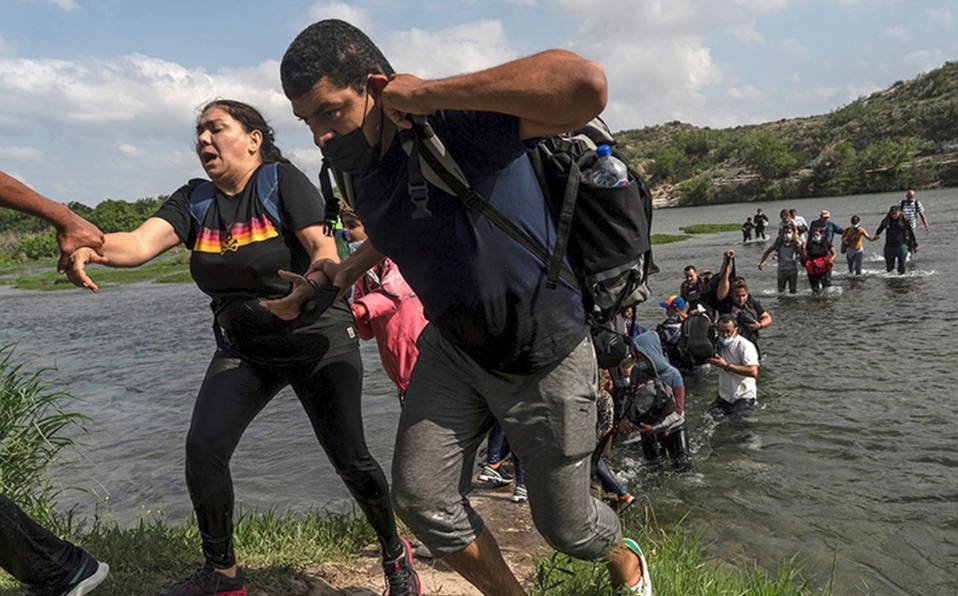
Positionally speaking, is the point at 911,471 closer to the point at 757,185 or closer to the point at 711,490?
the point at 711,490

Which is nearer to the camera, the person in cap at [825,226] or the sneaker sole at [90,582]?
the sneaker sole at [90,582]

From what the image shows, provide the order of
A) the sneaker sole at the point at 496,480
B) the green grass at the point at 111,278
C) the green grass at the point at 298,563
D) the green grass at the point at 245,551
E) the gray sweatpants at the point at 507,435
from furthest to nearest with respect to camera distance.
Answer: the green grass at the point at 111,278
the sneaker sole at the point at 496,480
the green grass at the point at 245,551
the green grass at the point at 298,563
the gray sweatpants at the point at 507,435

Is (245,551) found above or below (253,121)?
below

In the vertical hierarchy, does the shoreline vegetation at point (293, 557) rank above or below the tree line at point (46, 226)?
below

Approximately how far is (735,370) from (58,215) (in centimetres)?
693

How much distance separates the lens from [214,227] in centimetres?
302

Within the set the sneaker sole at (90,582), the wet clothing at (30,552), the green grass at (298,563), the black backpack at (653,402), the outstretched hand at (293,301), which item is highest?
the outstretched hand at (293,301)

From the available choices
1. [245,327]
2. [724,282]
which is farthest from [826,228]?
[245,327]

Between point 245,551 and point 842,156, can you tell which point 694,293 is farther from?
point 842,156

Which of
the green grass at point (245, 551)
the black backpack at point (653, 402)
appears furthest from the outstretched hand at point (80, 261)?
the black backpack at point (653, 402)

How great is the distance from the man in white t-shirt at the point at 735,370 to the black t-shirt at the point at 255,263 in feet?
19.8

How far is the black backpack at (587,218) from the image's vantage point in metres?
2.17

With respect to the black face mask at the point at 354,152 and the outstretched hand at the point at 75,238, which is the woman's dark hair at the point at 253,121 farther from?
the black face mask at the point at 354,152

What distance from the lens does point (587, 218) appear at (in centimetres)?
221
